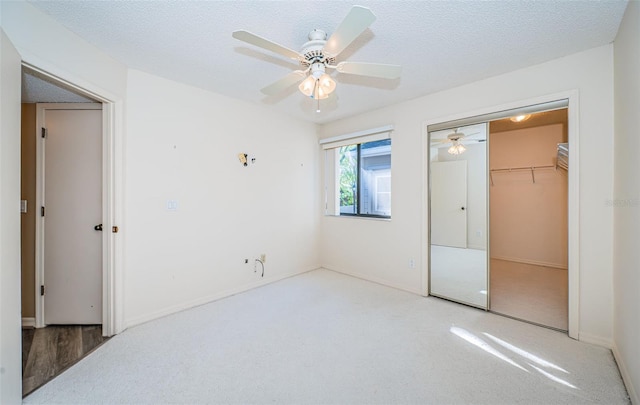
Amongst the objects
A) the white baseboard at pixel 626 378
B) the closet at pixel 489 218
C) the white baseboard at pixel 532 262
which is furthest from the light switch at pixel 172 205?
the white baseboard at pixel 532 262

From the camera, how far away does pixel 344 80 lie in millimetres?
2795

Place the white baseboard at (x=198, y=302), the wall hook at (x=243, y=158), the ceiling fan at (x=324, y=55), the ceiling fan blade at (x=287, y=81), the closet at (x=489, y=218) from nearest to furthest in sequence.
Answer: the ceiling fan at (x=324, y=55) → the ceiling fan blade at (x=287, y=81) → the white baseboard at (x=198, y=302) → the closet at (x=489, y=218) → the wall hook at (x=243, y=158)

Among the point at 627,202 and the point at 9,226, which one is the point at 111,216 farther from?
the point at 627,202

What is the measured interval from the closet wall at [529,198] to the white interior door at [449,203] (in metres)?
1.83

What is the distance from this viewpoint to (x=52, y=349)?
86.8 inches

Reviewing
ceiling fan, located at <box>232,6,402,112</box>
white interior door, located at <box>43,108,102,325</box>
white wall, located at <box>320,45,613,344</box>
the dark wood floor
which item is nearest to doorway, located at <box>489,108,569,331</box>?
white wall, located at <box>320,45,613,344</box>

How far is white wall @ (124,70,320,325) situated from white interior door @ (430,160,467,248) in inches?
76.5

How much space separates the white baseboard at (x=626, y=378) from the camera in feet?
5.15

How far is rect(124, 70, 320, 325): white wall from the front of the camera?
2611 millimetres

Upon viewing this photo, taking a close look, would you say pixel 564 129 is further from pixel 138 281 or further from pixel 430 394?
pixel 138 281

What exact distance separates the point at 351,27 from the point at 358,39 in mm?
713

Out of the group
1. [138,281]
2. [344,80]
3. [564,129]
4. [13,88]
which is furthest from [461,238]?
[13,88]

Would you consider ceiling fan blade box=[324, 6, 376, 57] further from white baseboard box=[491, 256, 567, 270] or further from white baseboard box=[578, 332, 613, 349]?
white baseboard box=[491, 256, 567, 270]

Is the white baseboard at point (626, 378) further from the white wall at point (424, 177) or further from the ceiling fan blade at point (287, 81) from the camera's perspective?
the ceiling fan blade at point (287, 81)
